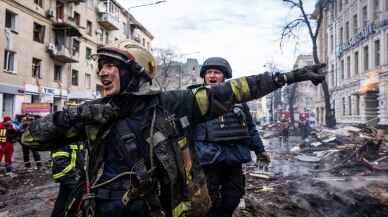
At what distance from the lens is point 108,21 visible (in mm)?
35188

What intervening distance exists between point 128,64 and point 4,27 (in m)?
21.8

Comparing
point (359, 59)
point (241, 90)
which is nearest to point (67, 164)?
point (241, 90)

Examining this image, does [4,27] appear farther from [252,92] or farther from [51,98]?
[252,92]

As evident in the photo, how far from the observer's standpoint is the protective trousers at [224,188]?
138 inches

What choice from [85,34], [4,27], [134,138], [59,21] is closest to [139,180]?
[134,138]

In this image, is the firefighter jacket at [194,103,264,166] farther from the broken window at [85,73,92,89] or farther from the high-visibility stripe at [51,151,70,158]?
the broken window at [85,73,92,89]

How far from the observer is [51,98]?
25750 millimetres

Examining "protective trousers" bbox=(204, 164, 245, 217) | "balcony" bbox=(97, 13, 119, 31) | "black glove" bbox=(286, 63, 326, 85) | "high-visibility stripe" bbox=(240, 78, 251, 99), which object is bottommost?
"protective trousers" bbox=(204, 164, 245, 217)

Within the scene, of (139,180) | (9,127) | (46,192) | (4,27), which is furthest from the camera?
(4,27)

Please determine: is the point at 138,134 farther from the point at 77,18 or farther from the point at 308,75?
the point at 77,18

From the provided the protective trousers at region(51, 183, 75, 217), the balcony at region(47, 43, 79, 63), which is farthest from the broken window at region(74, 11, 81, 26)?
the protective trousers at region(51, 183, 75, 217)

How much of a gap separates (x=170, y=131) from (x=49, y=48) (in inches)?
1022

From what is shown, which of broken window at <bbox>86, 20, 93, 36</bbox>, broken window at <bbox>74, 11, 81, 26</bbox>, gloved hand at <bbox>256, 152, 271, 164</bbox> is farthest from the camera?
broken window at <bbox>86, 20, 93, 36</bbox>

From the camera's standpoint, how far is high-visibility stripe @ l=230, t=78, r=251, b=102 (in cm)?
224
